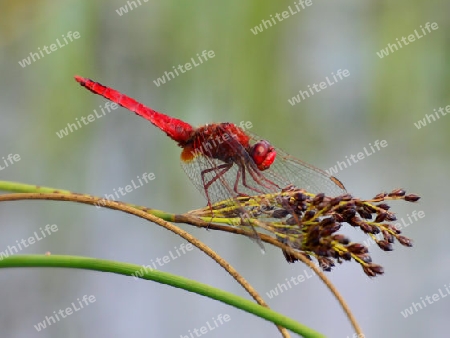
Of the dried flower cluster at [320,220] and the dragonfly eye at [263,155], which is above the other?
the dragonfly eye at [263,155]

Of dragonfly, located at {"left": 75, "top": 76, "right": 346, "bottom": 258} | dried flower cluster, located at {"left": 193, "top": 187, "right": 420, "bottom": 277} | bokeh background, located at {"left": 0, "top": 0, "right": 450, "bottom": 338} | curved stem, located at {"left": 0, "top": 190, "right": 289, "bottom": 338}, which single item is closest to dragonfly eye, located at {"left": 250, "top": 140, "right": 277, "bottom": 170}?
dragonfly, located at {"left": 75, "top": 76, "right": 346, "bottom": 258}

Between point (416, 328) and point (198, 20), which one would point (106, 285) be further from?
point (416, 328)

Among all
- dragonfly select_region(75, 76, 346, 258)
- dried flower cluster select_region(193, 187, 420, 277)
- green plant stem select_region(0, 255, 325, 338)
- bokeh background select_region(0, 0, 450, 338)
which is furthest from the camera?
bokeh background select_region(0, 0, 450, 338)

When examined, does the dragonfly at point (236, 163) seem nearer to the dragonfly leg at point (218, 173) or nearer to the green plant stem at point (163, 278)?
the dragonfly leg at point (218, 173)

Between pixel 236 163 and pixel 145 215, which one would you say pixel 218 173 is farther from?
pixel 145 215

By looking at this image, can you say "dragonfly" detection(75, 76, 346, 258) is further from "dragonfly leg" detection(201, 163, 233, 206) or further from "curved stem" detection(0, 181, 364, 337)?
"curved stem" detection(0, 181, 364, 337)

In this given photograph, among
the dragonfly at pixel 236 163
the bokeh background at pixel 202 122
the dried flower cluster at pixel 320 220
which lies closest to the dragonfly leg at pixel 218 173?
the dragonfly at pixel 236 163

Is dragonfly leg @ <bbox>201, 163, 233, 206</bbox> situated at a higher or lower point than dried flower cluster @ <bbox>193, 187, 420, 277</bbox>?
higher

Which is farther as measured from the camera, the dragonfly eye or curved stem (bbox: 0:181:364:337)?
the dragonfly eye
